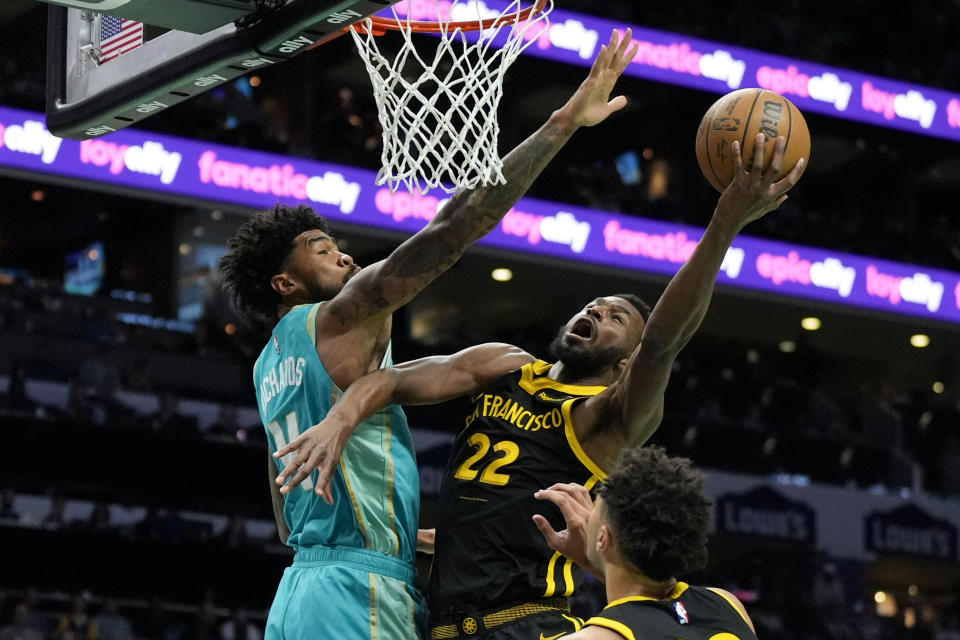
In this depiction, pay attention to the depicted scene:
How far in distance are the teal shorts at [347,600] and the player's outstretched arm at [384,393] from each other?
0.92 ft

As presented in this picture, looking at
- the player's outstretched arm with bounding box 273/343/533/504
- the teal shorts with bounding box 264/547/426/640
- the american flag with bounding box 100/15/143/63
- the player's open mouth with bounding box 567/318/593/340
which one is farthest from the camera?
the player's open mouth with bounding box 567/318/593/340

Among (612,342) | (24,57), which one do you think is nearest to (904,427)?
(24,57)

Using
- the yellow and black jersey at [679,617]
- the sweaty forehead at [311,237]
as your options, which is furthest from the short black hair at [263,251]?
the yellow and black jersey at [679,617]

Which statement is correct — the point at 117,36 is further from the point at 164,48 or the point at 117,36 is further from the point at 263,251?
the point at 263,251

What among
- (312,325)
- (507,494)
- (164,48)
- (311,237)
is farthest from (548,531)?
(164,48)

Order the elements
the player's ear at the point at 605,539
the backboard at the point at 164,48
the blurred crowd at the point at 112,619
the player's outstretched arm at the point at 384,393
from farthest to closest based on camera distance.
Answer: the blurred crowd at the point at 112,619 < the player's outstretched arm at the point at 384,393 < the backboard at the point at 164,48 < the player's ear at the point at 605,539

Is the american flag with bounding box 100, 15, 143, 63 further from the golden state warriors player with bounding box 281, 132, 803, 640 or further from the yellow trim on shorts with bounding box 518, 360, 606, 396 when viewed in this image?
the yellow trim on shorts with bounding box 518, 360, 606, 396

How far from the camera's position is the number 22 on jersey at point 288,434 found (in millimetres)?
3996

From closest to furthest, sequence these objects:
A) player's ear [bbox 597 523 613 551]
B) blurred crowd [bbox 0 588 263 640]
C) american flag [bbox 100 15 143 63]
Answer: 1. player's ear [bbox 597 523 613 551]
2. american flag [bbox 100 15 143 63]
3. blurred crowd [bbox 0 588 263 640]

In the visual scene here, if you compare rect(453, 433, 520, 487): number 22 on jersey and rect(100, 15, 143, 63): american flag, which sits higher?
rect(100, 15, 143, 63): american flag

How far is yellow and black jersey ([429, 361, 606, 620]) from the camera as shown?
3.88 m

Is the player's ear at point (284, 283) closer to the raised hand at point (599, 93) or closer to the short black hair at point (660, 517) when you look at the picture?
the raised hand at point (599, 93)

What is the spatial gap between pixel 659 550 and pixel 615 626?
0.71 ft

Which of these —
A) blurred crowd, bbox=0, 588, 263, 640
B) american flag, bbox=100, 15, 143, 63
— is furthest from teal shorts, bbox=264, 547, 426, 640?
blurred crowd, bbox=0, 588, 263, 640
